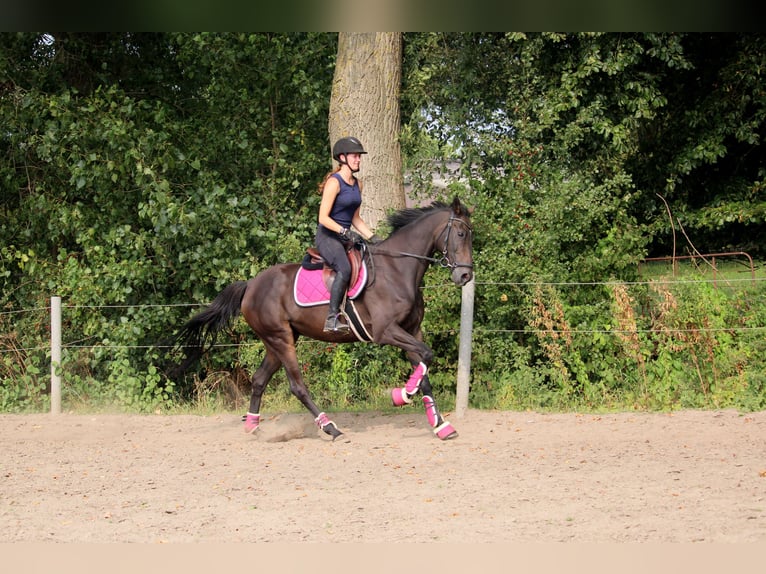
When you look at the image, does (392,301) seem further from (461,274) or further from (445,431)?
(445,431)

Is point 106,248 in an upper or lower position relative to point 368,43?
lower

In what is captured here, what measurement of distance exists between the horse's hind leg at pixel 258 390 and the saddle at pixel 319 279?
86cm

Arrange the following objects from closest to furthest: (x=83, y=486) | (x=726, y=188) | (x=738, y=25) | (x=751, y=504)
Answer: (x=738, y=25) → (x=751, y=504) → (x=83, y=486) → (x=726, y=188)

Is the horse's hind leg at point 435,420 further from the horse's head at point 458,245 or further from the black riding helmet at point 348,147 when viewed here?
the black riding helmet at point 348,147

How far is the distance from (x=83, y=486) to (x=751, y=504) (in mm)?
4891

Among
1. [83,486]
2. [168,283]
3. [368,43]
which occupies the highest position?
[368,43]

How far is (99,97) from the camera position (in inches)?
490

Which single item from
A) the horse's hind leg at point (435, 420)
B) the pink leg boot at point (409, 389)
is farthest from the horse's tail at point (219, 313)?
the horse's hind leg at point (435, 420)

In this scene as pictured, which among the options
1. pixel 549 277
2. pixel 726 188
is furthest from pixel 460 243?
pixel 726 188

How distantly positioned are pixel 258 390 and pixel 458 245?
2.63 metres

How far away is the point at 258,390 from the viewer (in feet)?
29.3

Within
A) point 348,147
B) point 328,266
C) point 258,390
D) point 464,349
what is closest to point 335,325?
point 328,266

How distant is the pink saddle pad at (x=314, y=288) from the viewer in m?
8.31

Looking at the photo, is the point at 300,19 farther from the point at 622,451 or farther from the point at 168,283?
the point at 168,283
